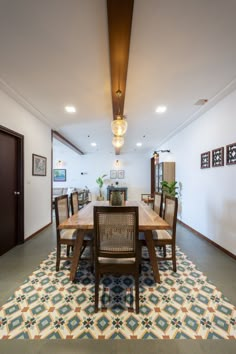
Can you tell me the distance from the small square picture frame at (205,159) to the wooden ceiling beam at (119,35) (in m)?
2.20

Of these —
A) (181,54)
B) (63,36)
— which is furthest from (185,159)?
(63,36)

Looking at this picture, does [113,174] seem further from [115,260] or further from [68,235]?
[115,260]

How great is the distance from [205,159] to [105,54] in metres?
2.74

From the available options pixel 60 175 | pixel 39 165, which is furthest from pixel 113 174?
pixel 39 165

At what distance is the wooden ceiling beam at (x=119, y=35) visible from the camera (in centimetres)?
136

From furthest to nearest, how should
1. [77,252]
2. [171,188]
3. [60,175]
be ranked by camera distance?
[60,175] → [171,188] → [77,252]

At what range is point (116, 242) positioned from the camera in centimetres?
169

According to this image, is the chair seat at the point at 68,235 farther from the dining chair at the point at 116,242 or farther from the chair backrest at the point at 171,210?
the chair backrest at the point at 171,210

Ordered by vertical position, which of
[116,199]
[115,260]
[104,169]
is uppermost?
[104,169]

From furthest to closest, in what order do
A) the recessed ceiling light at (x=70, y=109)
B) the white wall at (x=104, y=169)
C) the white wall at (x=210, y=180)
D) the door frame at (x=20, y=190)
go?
the white wall at (x=104, y=169), the recessed ceiling light at (x=70, y=109), the door frame at (x=20, y=190), the white wall at (x=210, y=180)

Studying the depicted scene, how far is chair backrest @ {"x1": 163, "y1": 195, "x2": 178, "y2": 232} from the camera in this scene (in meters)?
2.29

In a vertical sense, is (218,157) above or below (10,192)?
above

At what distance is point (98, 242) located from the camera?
1.69 meters

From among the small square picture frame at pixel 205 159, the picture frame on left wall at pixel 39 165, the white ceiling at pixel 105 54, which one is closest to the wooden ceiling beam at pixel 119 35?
the white ceiling at pixel 105 54
